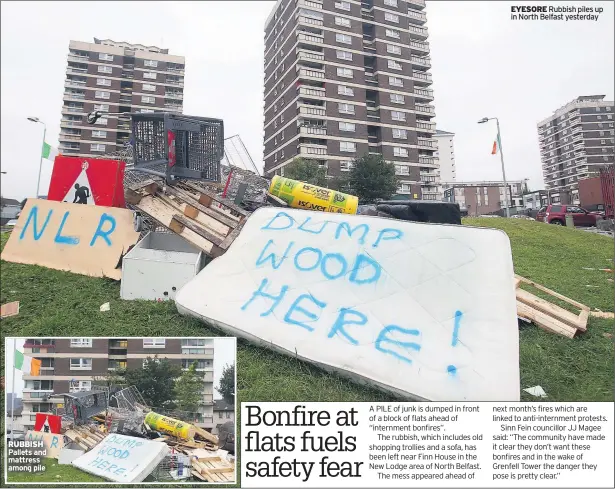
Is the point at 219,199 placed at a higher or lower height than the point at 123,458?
higher

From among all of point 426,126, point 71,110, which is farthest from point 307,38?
point 71,110

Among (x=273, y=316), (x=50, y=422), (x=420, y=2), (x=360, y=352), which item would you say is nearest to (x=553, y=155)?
(x=420, y=2)

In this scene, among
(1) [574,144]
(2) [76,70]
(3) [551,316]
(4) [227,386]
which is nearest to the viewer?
(4) [227,386]

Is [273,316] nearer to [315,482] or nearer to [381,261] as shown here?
[381,261]

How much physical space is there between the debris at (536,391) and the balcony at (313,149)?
7.53ft

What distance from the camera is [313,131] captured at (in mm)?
3232

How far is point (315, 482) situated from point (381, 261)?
1372 mm

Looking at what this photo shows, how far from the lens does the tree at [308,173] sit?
10.7ft

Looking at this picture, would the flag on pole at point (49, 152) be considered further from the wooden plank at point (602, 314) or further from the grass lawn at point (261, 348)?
the wooden plank at point (602, 314)

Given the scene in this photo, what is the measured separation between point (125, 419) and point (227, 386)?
60cm

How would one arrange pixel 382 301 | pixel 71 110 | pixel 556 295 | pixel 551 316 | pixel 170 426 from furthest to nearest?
pixel 71 110
pixel 556 295
pixel 551 316
pixel 382 301
pixel 170 426

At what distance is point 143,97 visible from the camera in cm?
383

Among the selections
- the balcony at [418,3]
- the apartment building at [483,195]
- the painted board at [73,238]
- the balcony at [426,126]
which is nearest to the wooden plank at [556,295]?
the apartment building at [483,195]

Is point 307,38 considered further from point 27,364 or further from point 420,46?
point 27,364
